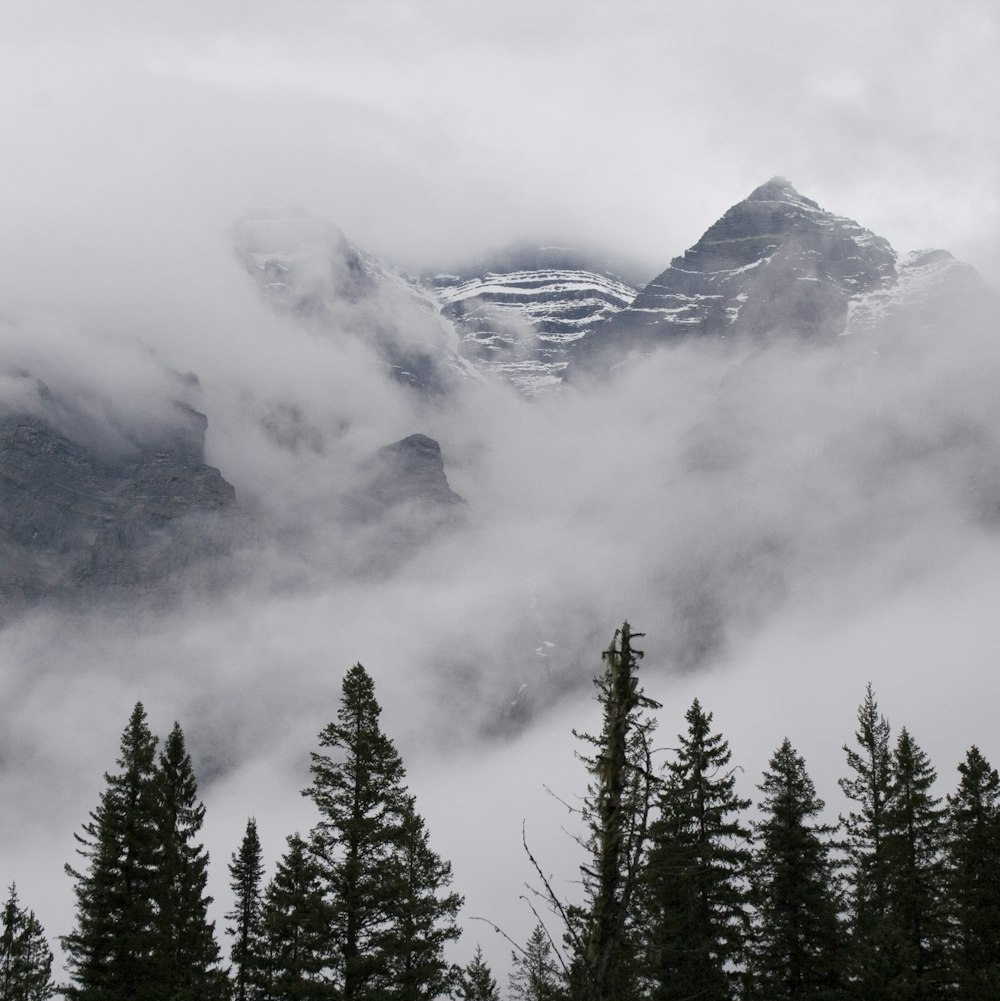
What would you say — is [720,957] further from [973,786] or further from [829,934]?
[973,786]

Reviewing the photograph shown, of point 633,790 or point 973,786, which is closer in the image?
point 633,790

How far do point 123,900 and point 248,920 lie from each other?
39.4 ft

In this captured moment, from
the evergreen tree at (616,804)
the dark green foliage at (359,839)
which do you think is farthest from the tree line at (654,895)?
the evergreen tree at (616,804)

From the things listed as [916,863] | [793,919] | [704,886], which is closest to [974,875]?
[916,863]

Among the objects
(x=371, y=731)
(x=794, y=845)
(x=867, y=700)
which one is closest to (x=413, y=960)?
(x=371, y=731)

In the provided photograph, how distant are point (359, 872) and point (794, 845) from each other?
1322 centimetres

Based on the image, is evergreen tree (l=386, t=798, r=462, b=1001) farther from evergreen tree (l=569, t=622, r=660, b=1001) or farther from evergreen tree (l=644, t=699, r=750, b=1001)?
evergreen tree (l=569, t=622, r=660, b=1001)

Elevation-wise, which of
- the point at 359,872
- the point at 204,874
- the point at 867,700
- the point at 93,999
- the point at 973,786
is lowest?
the point at 93,999

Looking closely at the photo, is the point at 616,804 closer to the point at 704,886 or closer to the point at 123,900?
the point at 704,886

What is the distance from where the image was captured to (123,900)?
31.2 metres

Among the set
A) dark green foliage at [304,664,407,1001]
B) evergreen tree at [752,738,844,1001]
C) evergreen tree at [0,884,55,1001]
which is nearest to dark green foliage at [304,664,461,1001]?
dark green foliage at [304,664,407,1001]

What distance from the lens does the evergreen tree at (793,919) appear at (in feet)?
103

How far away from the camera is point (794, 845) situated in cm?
3253

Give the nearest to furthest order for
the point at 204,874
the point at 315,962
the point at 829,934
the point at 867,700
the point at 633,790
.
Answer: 1. the point at 633,790
2. the point at 315,962
3. the point at 829,934
4. the point at 204,874
5. the point at 867,700
